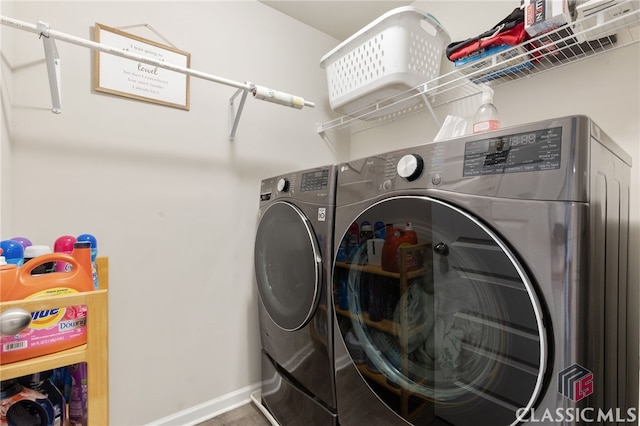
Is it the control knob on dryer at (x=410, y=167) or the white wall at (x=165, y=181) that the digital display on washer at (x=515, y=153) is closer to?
the control knob on dryer at (x=410, y=167)

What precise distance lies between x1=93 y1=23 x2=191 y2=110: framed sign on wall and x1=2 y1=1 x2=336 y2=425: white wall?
34 mm

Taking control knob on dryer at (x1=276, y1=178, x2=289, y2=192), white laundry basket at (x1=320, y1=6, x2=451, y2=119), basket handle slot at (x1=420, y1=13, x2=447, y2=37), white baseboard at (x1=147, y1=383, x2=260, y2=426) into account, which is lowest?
white baseboard at (x1=147, y1=383, x2=260, y2=426)

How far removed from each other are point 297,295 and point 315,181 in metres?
0.46

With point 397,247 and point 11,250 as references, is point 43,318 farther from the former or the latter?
point 397,247

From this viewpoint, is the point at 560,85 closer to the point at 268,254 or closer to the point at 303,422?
the point at 268,254

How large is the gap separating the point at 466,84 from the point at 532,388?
1.16 meters

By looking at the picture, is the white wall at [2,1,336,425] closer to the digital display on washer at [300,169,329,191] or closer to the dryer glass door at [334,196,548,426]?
the digital display on washer at [300,169,329,191]

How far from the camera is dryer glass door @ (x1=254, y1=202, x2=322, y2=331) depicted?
3.66 feet

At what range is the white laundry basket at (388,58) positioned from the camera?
122 cm

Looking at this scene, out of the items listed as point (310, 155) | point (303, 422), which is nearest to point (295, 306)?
point (303, 422)

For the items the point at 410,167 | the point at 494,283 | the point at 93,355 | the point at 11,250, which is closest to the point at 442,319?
the point at 494,283

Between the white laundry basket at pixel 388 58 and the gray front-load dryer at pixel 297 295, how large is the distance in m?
0.52

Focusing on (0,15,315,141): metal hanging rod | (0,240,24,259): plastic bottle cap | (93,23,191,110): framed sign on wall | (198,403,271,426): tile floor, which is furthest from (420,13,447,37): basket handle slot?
(198,403,271,426): tile floor

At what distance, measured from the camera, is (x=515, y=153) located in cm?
61
